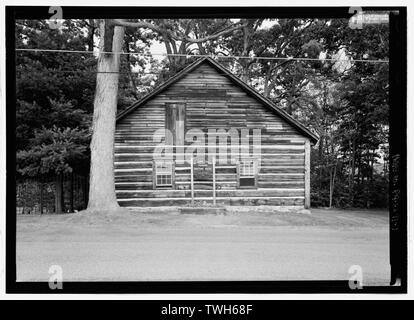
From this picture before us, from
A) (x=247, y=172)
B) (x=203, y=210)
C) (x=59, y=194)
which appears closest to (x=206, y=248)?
(x=203, y=210)

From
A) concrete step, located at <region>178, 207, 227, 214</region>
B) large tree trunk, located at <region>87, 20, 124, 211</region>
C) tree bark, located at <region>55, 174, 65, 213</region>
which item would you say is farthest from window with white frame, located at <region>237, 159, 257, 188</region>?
tree bark, located at <region>55, 174, 65, 213</region>

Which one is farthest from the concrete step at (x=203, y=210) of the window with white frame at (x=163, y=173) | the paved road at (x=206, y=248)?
the window with white frame at (x=163, y=173)

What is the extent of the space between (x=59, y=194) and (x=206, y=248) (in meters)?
2.03

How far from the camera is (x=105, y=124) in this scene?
3859 millimetres

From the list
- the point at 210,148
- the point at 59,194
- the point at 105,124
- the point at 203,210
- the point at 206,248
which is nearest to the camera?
the point at 206,248

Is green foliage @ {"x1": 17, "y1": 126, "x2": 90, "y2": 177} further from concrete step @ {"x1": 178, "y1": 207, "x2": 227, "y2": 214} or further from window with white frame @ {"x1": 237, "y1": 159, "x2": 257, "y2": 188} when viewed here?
window with white frame @ {"x1": 237, "y1": 159, "x2": 257, "y2": 188}

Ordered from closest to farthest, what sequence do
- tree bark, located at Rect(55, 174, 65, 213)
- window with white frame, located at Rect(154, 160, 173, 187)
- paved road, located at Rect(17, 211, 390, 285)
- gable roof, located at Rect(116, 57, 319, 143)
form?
paved road, located at Rect(17, 211, 390, 285) < window with white frame, located at Rect(154, 160, 173, 187) < tree bark, located at Rect(55, 174, 65, 213) < gable roof, located at Rect(116, 57, 319, 143)

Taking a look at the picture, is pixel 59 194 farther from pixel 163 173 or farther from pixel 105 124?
pixel 163 173

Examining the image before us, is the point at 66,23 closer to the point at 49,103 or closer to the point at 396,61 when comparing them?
the point at 49,103

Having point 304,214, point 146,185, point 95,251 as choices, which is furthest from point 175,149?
point 304,214

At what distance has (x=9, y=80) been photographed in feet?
7.63

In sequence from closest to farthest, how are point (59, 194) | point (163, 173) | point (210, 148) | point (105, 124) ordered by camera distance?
1. point (163, 173)
2. point (210, 148)
3. point (59, 194)
4. point (105, 124)

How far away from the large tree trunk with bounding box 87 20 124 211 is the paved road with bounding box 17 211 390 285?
33 centimetres

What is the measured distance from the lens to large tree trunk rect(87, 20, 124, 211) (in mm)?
3287
